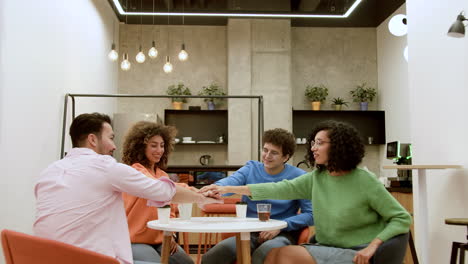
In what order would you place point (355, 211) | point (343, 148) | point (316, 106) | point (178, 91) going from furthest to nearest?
point (178, 91) → point (316, 106) → point (343, 148) → point (355, 211)

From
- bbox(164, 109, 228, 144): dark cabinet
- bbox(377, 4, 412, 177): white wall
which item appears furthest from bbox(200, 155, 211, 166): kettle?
bbox(377, 4, 412, 177): white wall

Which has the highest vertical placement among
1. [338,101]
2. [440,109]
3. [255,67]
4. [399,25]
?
[255,67]

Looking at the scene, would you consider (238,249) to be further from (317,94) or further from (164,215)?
(317,94)

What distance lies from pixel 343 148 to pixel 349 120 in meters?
6.83

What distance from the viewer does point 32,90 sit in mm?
4832

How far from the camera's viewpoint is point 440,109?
386 centimetres

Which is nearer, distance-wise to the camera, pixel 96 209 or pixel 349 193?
pixel 96 209

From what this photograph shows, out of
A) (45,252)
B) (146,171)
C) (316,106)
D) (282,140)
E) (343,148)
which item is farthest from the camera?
(316,106)

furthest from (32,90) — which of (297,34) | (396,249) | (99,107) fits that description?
(297,34)

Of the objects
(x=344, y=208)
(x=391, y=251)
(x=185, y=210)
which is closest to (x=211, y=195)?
(x=185, y=210)

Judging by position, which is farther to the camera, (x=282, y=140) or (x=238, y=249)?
(x=282, y=140)

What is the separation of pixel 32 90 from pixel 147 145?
93.6 inches

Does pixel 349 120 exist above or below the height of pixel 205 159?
above

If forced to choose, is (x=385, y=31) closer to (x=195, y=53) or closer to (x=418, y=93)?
(x=195, y=53)
